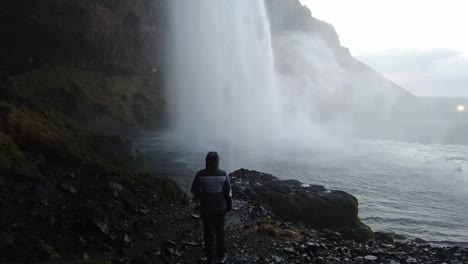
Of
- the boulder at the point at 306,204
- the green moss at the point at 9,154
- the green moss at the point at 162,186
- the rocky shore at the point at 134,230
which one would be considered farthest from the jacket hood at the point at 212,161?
the boulder at the point at 306,204

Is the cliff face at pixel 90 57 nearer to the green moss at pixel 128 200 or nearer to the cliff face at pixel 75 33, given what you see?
the cliff face at pixel 75 33

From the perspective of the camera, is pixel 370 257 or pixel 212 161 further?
pixel 370 257

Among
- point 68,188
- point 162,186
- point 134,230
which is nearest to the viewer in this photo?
point 134,230

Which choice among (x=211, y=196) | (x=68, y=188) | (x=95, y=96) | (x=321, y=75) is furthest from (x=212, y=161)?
(x=321, y=75)

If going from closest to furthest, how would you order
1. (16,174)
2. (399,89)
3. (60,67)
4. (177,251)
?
(177,251), (16,174), (60,67), (399,89)

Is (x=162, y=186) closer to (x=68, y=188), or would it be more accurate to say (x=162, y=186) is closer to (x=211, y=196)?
(x=68, y=188)

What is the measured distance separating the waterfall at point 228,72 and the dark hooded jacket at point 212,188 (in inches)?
1553

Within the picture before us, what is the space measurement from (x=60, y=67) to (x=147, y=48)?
14866 mm

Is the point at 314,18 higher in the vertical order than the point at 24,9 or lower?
higher

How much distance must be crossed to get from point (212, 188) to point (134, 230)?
3448 mm

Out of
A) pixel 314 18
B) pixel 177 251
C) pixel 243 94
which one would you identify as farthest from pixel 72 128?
pixel 314 18

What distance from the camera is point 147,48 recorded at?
57531 mm

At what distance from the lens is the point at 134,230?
10.6 metres

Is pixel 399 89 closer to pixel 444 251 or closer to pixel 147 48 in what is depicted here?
pixel 147 48
